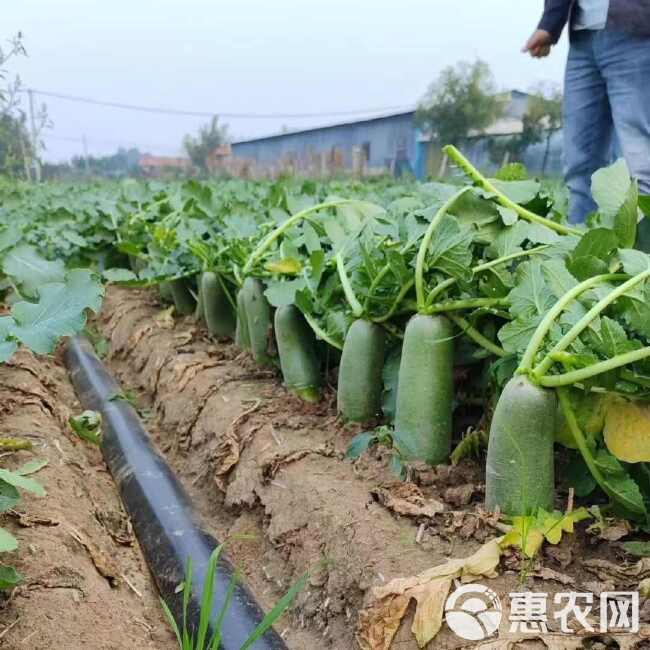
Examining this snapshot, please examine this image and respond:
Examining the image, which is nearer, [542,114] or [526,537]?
[526,537]

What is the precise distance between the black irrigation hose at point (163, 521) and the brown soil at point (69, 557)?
69 millimetres

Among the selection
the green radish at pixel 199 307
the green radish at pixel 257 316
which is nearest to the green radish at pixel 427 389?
the green radish at pixel 257 316

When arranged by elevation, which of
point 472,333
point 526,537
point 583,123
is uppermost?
point 583,123

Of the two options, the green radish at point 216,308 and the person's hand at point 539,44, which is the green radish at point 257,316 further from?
the person's hand at point 539,44

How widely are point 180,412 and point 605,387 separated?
224 cm

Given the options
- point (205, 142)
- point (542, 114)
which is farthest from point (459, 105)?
point (205, 142)

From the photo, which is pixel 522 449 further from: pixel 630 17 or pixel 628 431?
pixel 630 17

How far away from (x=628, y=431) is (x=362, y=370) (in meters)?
1.00

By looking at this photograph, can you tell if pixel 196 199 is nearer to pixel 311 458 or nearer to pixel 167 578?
pixel 311 458

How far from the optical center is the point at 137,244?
5.75 m

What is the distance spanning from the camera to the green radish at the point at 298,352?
2977 millimetres

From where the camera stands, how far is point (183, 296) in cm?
476

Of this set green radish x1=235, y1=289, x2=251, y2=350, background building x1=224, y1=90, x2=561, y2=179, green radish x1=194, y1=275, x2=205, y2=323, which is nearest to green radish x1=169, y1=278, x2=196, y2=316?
green radish x1=194, y1=275, x2=205, y2=323
